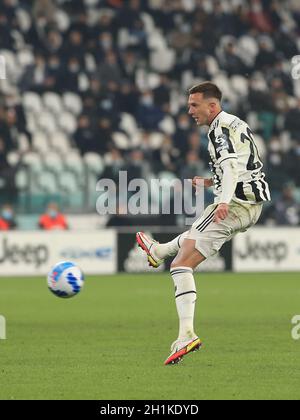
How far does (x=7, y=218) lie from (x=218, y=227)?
13.9 metres

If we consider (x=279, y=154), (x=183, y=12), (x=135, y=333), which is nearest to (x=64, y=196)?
(x=279, y=154)

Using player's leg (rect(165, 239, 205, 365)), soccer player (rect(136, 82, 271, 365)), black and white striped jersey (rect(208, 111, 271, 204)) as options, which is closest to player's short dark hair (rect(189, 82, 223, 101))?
soccer player (rect(136, 82, 271, 365))

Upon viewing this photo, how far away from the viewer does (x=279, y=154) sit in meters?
25.7

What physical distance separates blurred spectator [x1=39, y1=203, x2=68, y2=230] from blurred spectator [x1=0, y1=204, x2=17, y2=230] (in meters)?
0.62

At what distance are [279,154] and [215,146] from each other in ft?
52.5

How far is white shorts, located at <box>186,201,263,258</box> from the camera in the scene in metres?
9.98

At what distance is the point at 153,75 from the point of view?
28.3 metres
